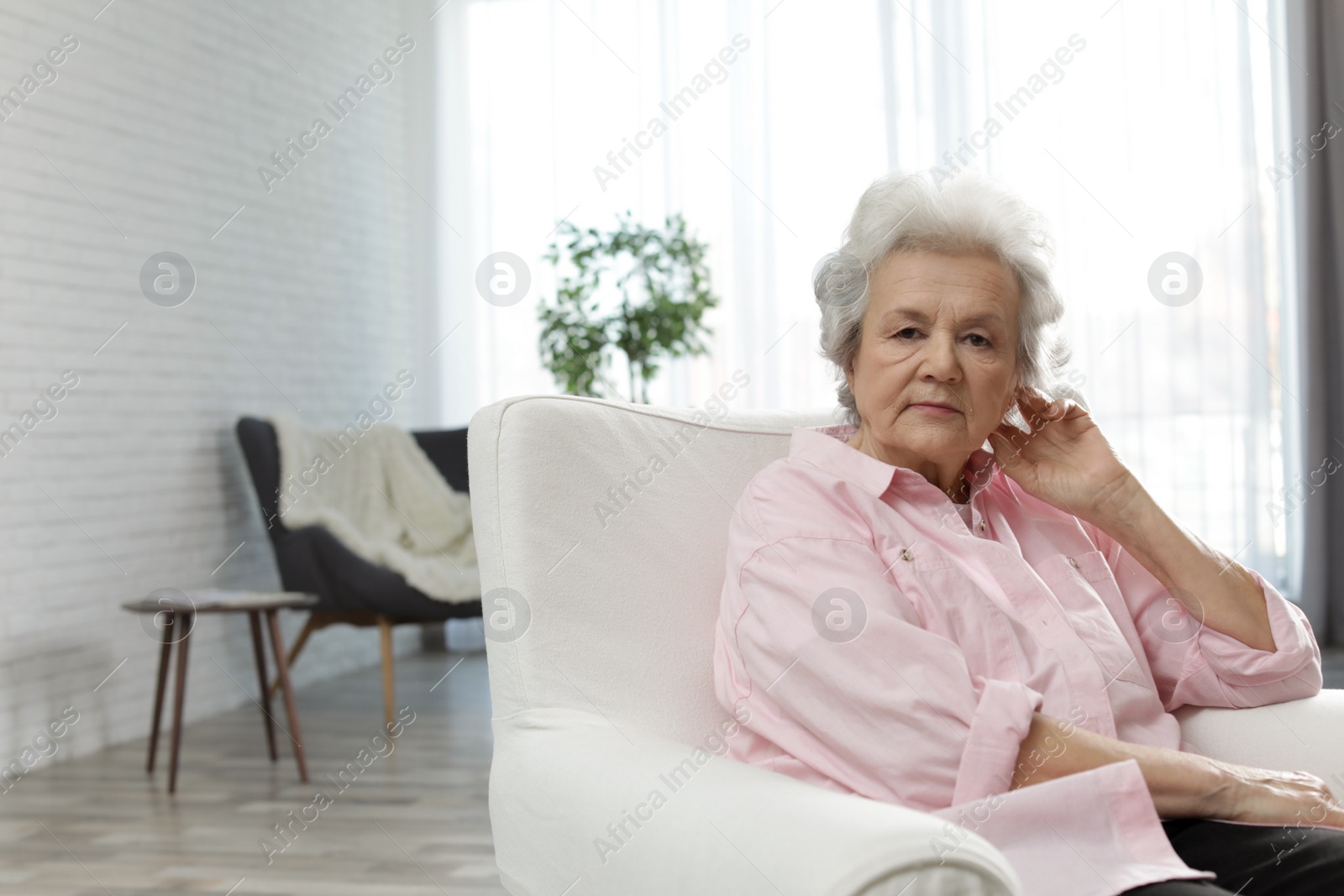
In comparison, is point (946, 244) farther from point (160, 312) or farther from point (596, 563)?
point (160, 312)

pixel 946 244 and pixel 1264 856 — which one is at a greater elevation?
pixel 946 244

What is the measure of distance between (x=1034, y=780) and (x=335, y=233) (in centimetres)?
417

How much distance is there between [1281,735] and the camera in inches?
53.7

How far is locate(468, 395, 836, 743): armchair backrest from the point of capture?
4.23ft

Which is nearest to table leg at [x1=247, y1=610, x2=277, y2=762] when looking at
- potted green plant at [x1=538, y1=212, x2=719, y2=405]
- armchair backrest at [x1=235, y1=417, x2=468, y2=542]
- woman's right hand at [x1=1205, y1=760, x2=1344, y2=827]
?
armchair backrest at [x1=235, y1=417, x2=468, y2=542]

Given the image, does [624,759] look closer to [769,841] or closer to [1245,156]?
[769,841]

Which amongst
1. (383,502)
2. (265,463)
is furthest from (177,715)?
(383,502)

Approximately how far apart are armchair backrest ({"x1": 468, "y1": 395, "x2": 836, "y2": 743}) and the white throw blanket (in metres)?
2.36

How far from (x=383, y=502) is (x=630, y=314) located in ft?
3.61

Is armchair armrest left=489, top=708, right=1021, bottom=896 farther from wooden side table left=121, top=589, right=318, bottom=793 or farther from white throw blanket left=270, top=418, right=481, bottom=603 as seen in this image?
white throw blanket left=270, top=418, right=481, bottom=603

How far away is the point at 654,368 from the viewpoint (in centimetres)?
426

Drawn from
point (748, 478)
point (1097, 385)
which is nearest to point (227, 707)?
point (748, 478)

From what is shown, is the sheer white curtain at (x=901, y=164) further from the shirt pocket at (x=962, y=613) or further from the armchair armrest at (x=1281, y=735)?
the shirt pocket at (x=962, y=613)

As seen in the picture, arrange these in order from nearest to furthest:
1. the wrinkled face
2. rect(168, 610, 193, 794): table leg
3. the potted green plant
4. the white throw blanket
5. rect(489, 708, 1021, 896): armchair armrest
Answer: rect(489, 708, 1021, 896): armchair armrest → the wrinkled face → rect(168, 610, 193, 794): table leg → the white throw blanket → the potted green plant
